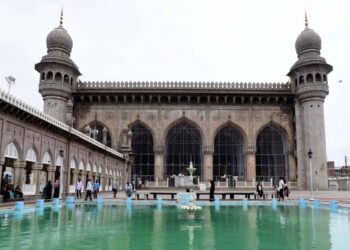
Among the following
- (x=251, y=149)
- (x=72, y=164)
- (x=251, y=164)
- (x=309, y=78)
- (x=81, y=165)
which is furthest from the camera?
(x=251, y=149)

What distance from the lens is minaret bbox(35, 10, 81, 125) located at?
2595 cm

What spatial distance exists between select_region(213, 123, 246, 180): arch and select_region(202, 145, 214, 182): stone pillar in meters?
1.05

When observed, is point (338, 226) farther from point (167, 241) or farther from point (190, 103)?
point (190, 103)

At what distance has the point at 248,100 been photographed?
28266 millimetres

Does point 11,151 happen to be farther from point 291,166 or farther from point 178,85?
point 291,166

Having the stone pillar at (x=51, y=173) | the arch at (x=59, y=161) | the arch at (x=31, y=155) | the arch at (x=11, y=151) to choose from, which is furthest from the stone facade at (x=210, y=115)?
the arch at (x=11, y=151)

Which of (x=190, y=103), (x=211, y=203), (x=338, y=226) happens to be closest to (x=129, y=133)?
(x=190, y=103)

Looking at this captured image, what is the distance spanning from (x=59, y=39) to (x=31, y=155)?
51.8 ft

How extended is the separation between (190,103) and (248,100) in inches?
181

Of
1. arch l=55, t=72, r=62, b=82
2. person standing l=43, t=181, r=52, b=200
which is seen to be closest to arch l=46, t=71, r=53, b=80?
arch l=55, t=72, r=62, b=82

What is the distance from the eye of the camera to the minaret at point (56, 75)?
25953 mm

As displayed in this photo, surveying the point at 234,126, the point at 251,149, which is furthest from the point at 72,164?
the point at 251,149

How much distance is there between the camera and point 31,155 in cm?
1304

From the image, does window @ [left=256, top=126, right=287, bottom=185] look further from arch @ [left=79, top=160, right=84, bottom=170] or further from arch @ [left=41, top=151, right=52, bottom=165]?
arch @ [left=41, top=151, right=52, bottom=165]
